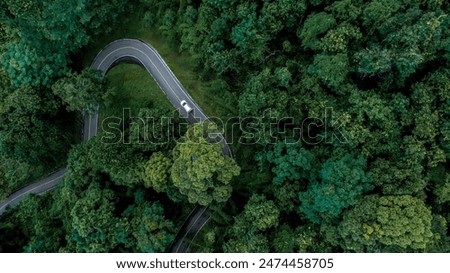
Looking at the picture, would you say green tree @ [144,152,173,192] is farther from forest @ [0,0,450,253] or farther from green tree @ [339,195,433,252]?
green tree @ [339,195,433,252]

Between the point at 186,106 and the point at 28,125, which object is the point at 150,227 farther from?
the point at 28,125

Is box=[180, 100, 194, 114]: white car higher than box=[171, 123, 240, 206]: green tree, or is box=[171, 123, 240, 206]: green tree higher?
box=[180, 100, 194, 114]: white car

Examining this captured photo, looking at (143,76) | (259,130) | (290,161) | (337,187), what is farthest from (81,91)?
(337,187)

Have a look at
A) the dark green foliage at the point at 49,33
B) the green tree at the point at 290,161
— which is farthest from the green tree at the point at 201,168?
the dark green foliage at the point at 49,33

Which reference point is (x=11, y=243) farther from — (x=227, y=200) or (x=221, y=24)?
(x=221, y=24)

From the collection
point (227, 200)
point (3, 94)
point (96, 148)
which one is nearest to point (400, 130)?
point (227, 200)

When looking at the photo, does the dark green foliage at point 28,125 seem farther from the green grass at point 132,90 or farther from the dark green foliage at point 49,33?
the green grass at point 132,90


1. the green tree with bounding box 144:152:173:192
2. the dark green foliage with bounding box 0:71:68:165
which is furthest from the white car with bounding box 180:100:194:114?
the dark green foliage with bounding box 0:71:68:165
